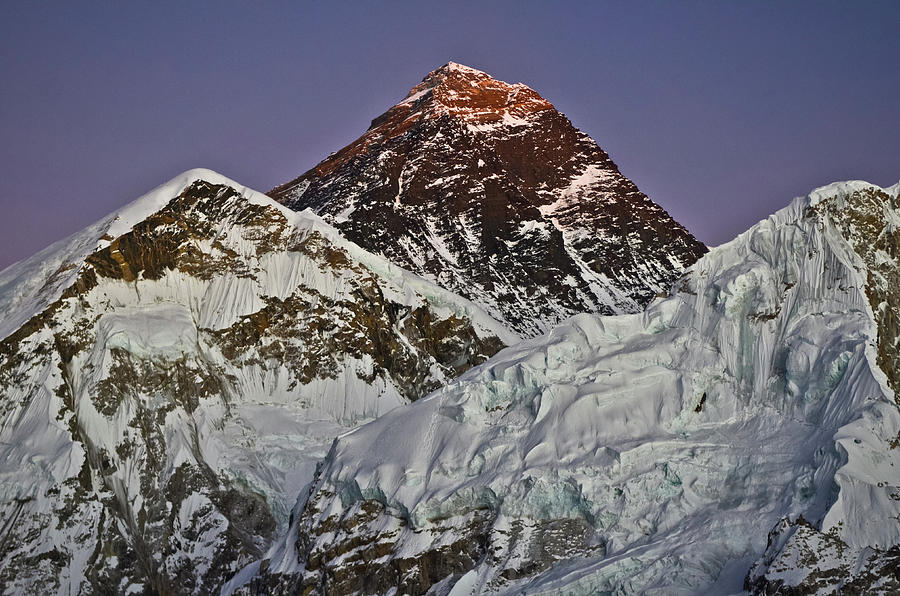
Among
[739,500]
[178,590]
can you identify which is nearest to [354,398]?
[178,590]

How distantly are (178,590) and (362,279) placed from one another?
34621mm

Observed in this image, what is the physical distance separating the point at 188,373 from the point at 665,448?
47.2 metres

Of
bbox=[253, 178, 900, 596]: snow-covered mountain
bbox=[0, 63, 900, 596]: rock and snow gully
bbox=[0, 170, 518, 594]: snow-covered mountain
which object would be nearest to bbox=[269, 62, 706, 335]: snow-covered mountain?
bbox=[0, 63, 900, 596]: rock and snow gully

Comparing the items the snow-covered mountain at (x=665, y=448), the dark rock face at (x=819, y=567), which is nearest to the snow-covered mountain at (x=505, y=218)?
the snow-covered mountain at (x=665, y=448)

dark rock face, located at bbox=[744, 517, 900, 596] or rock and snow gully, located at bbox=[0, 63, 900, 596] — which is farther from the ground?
rock and snow gully, located at bbox=[0, 63, 900, 596]

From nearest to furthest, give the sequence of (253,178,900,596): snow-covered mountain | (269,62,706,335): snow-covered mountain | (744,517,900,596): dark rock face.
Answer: (744,517,900,596): dark rock face → (253,178,900,596): snow-covered mountain → (269,62,706,335): snow-covered mountain

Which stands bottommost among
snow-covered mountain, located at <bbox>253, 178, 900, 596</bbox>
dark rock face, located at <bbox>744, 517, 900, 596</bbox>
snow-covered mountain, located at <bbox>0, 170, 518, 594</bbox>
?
dark rock face, located at <bbox>744, 517, 900, 596</bbox>

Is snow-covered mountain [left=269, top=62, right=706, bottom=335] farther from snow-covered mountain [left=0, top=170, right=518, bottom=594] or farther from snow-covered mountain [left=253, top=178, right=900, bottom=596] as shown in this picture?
snow-covered mountain [left=253, top=178, right=900, bottom=596]

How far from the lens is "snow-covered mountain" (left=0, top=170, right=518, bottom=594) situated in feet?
342

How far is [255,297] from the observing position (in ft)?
403

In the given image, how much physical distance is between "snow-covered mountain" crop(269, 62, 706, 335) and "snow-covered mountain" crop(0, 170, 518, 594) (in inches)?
1146

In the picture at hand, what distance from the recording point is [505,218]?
175250mm

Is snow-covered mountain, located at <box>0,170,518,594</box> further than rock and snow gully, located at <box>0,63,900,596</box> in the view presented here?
Yes

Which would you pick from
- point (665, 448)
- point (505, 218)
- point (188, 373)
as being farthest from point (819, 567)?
point (505, 218)
